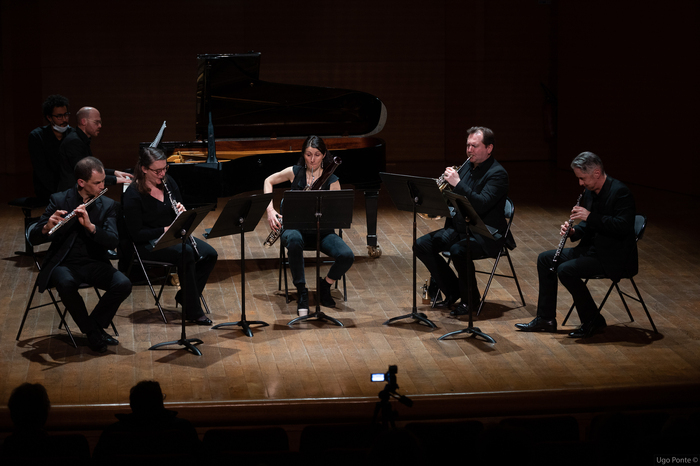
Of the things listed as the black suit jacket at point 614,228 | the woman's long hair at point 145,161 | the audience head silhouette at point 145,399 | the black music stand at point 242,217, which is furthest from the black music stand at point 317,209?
the audience head silhouette at point 145,399

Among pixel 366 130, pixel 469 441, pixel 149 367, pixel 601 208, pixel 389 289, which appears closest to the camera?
pixel 469 441

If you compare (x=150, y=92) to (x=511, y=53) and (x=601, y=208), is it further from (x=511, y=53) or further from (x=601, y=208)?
(x=601, y=208)

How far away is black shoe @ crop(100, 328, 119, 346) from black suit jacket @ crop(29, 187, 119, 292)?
0.43 metres

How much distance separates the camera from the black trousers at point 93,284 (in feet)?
15.1

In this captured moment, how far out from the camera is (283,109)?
24.5ft

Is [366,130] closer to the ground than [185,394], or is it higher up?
higher up

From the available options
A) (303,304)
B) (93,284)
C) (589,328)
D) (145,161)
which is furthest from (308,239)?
(589,328)

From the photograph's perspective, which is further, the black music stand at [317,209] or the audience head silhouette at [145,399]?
the black music stand at [317,209]

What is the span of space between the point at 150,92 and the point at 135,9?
1.19 m

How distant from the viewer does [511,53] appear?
12.3m

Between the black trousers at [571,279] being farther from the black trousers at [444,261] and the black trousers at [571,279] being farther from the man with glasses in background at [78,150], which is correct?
the man with glasses in background at [78,150]

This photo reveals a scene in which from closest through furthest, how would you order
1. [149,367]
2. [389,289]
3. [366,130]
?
1. [149,367]
2. [389,289]
3. [366,130]

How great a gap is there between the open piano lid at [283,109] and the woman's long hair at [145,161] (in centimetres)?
199

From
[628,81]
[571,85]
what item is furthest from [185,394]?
[571,85]
